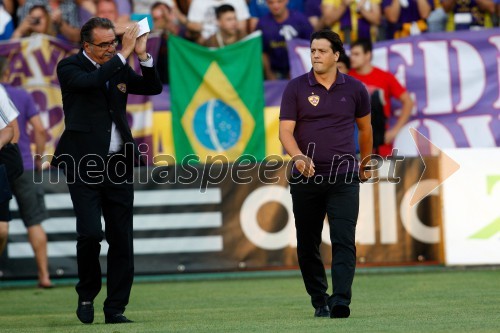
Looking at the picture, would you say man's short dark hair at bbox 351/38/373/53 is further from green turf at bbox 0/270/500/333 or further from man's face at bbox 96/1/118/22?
man's face at bbox 96/1/118/22

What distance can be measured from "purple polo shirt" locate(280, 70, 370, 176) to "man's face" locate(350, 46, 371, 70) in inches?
215

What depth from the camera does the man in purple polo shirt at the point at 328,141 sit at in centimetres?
→ 836

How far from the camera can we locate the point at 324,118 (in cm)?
845

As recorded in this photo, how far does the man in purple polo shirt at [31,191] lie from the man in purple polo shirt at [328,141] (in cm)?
472

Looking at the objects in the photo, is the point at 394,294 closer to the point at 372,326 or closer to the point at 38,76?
the point at 372,326

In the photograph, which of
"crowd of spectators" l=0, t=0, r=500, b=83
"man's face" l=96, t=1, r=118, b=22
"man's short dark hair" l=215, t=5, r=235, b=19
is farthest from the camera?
"man's face" l=96, t=1, r=118, b=22

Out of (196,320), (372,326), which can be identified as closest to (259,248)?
(196,320)

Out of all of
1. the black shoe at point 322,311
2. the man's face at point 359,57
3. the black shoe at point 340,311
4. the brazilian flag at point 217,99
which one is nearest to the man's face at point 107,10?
the brazilian flag at point 217,99

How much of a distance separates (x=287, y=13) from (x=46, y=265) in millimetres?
5038

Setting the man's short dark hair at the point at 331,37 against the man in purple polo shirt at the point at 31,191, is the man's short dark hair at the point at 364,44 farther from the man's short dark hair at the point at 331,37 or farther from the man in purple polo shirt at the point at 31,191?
the man's short dark hair at the point at 331,37

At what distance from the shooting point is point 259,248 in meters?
13.5

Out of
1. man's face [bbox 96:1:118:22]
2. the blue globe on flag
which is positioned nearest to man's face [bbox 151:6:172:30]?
man's face [bbox 96:1:118:22]

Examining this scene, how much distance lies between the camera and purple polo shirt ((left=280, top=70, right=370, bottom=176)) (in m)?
8.43

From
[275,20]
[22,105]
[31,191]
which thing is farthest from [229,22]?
[31,191]
